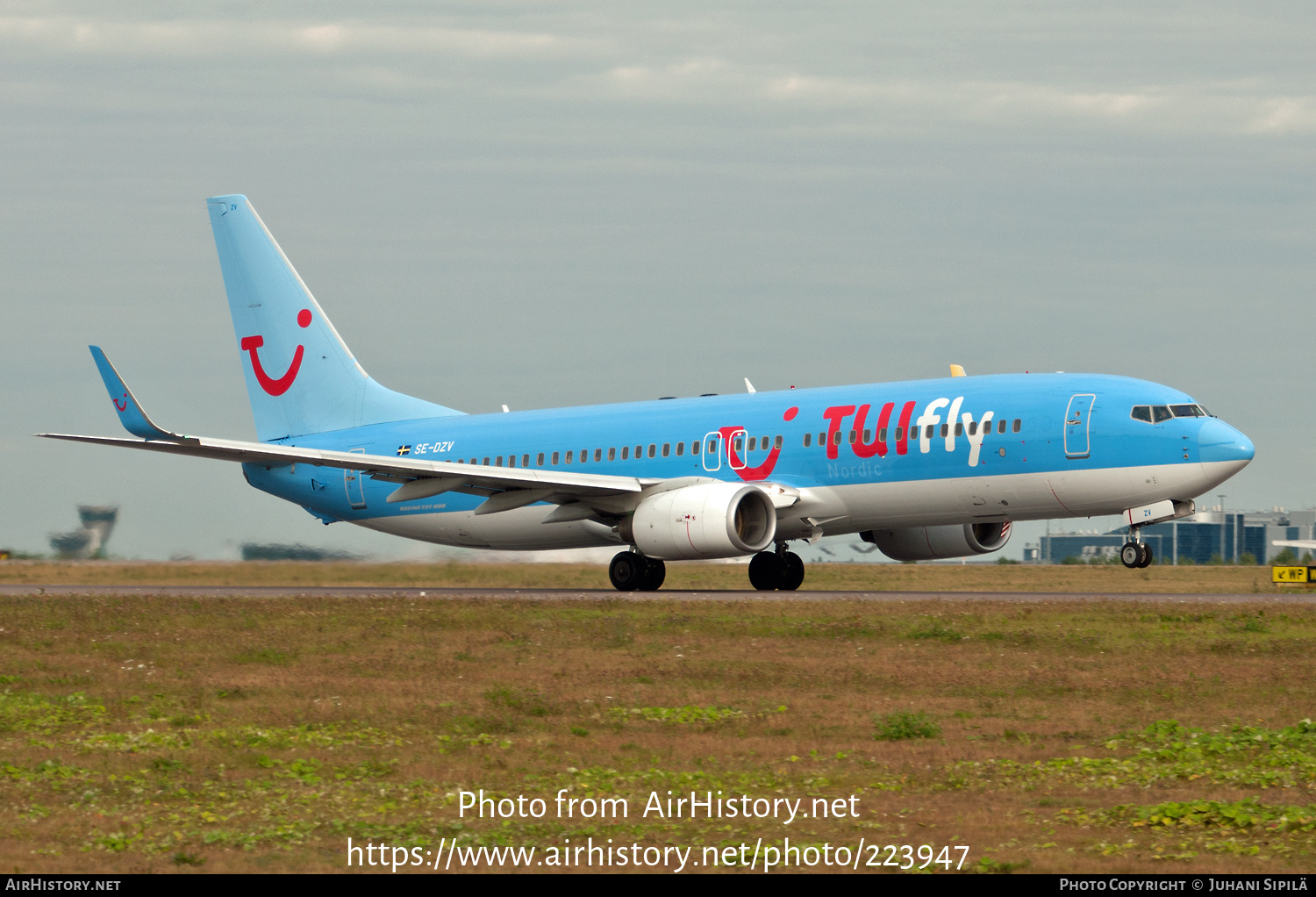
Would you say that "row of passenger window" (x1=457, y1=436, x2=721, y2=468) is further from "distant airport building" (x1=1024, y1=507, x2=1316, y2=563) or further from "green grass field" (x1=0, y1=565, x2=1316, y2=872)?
"distant airport building" (x1=1024, y1=507, x2=1316, y2=563)

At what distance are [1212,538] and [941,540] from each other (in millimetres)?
98560

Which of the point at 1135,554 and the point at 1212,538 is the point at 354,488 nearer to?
the point at 1135,554

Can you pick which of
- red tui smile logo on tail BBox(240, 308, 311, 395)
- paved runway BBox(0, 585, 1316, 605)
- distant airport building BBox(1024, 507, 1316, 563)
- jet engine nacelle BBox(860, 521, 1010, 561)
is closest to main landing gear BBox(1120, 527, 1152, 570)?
paved runway BBox(0, 585, 1316, 605)

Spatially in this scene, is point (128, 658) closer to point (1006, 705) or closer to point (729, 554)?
point (1006, 705)

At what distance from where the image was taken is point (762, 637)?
21219 millimetres

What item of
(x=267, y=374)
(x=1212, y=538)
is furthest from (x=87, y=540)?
(x=1212, y=538)

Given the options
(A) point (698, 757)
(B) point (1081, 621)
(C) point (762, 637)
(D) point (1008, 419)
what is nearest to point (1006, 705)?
(A) point (698, 757)

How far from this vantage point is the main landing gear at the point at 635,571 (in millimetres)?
32938

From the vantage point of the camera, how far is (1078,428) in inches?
1131

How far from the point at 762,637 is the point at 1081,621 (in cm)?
526

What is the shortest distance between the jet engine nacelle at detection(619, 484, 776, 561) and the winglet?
9.90m

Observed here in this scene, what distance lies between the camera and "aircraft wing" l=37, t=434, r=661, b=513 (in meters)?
31.9

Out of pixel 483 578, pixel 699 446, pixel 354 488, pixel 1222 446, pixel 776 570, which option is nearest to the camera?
pixel 1222 446

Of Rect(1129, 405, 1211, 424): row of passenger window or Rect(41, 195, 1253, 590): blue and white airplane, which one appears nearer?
Rect(1129, 405, 1211, 424): row of passenger window
